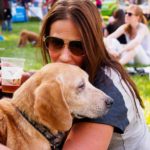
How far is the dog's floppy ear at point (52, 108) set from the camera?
2248mm

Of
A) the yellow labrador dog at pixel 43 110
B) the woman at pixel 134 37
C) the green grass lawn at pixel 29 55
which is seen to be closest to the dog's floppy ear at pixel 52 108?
the yellow labrador dog at pixel 43 110

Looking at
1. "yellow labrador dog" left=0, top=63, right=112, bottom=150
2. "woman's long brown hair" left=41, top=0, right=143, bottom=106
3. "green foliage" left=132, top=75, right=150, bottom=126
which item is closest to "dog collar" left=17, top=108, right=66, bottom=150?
"yellow labrador dog" left=0, top=63, right=112, bottom=150

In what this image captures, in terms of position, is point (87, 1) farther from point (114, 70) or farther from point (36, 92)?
point (36, 92)

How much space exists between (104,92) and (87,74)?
0.63ft

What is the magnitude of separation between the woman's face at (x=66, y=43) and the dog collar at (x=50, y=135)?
495mm

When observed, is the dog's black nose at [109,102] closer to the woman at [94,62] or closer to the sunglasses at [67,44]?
the woman at [94,62]

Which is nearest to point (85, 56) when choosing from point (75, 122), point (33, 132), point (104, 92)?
point (104, 92)

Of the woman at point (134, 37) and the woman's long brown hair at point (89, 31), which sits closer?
the woman's long brown hair at point (89, 31)

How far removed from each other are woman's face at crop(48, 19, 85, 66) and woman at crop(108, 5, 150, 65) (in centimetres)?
592

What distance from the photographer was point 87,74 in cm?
259

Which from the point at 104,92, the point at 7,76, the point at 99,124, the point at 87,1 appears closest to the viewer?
the point at 99,124

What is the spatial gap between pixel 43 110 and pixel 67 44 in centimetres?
55

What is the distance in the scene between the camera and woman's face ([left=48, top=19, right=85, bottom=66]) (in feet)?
8.45

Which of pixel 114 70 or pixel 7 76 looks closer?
pixel 114 70
